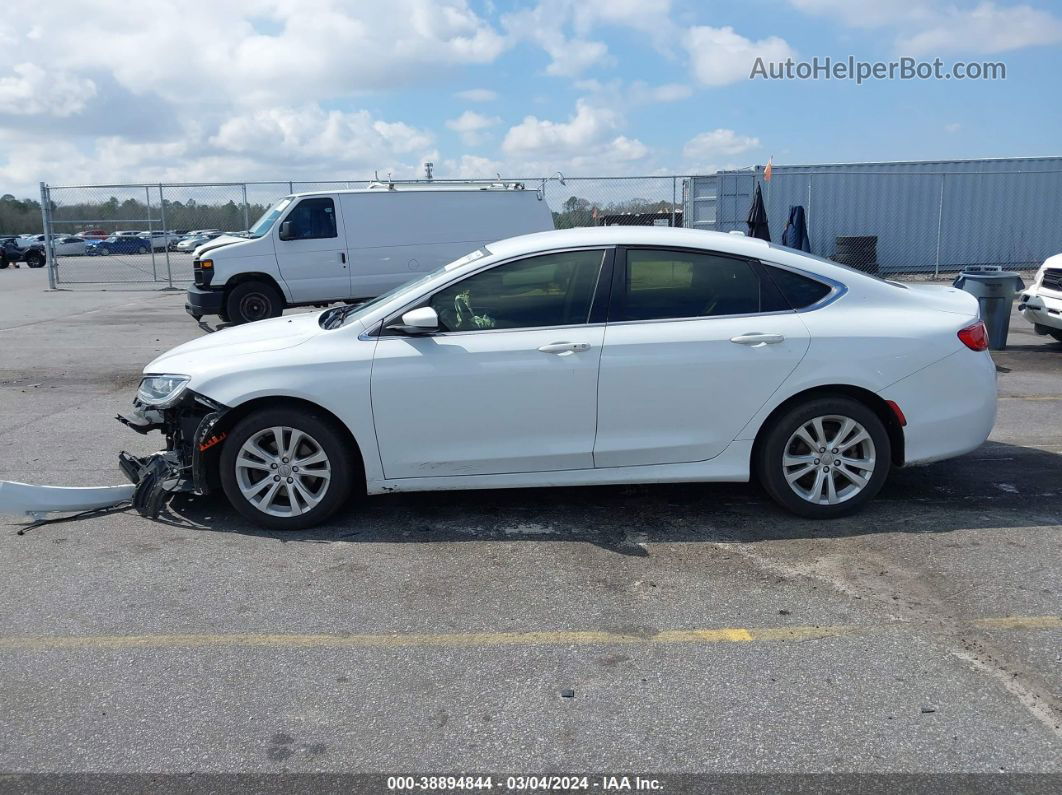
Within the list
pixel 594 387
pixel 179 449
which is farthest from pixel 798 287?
pixel 179 449

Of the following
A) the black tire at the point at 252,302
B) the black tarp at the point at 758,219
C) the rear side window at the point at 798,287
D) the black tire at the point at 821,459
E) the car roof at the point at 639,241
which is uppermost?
the black tarp at the point at 758,219

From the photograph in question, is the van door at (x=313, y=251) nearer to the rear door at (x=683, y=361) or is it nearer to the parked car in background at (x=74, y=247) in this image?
the rear door at (x=683, y=361)

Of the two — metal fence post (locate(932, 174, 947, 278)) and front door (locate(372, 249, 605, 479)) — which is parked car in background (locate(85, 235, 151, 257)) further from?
front door (locate(372, 249, 605, 479))

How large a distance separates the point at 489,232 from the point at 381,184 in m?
1.89

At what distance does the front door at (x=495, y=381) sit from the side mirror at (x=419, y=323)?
41 millimetres

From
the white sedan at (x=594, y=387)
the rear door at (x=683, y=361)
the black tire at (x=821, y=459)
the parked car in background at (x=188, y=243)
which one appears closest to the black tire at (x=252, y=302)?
the white sedan at (x=594, y=387)

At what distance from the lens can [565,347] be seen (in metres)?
5.06

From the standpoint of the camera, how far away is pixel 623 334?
5.12 m

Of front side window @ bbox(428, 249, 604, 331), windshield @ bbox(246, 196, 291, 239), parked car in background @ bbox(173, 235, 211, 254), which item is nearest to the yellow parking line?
front side window @ bbox(428, 249, 604, 331)

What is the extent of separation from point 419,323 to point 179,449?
5.34ft

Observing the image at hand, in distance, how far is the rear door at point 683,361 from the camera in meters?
5.07

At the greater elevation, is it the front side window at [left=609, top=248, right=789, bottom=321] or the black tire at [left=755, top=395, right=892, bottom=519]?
the front side window at [left=609, top=248, right=789, bottom=321]

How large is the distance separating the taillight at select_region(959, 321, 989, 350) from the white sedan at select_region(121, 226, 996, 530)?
14 mm

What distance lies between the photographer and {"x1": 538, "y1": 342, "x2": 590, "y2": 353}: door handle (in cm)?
506
